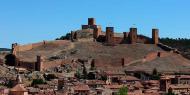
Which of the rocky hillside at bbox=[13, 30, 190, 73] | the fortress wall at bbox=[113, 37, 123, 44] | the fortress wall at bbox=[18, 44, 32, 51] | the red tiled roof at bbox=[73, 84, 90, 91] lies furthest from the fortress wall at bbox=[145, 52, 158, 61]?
the red tiled roof at bbox=[73, 84, 90, 91]

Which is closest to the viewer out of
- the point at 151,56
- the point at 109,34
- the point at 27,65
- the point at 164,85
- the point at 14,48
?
the point at 164,85

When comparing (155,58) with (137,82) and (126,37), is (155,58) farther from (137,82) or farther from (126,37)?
(137,82)

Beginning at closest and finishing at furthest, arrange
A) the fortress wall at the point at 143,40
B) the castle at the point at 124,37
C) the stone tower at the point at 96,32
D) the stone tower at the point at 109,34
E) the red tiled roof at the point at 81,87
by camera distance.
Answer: the red tiled roof at the point at 81,87, the castle at the point at 124,37, the stone tower at the point at 109,34, the fortress wall at the point at 143,40, the stone tower at the point at 96,32

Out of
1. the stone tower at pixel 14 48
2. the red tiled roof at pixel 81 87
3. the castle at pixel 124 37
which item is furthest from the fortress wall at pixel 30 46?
the red tiled roof at pixel 81 87

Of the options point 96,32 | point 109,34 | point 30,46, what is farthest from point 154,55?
point 30,46

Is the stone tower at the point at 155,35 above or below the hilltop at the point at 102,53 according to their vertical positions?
above

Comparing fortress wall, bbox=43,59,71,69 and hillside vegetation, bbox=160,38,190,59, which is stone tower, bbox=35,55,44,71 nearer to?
fortress wall, bbox=43,59,71,69

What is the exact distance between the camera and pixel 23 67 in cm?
7225

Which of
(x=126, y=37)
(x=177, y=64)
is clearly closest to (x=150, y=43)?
(x=126, y=37)

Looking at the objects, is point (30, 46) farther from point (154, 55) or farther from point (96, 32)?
point (154, 55)

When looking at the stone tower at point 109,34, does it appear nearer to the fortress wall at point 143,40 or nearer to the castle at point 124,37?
the castle at point 124,37

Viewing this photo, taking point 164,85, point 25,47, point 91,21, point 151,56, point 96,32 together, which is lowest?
point 164,85

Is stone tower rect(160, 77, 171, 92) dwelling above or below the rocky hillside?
below

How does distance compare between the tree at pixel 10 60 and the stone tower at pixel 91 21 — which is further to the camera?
the stone tower at pixel 91 21
